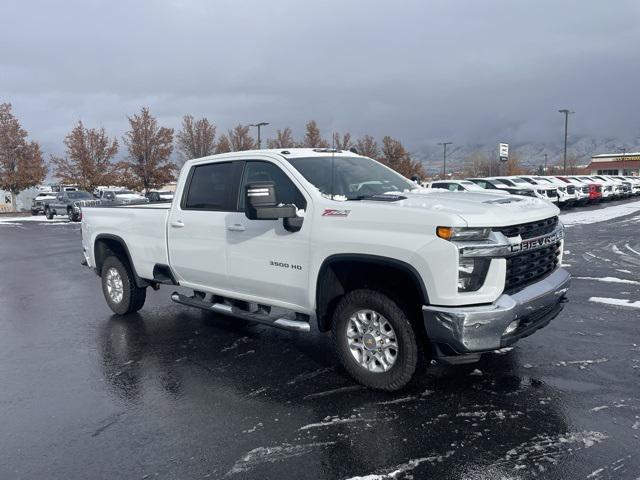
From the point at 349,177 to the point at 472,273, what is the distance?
178 cm

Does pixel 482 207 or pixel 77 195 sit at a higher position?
pixel 482 207

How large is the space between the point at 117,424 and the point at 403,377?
2.21m

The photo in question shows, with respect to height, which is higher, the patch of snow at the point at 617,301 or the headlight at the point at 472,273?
the headlight at the point at 472,273

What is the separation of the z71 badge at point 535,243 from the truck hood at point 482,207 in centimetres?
17

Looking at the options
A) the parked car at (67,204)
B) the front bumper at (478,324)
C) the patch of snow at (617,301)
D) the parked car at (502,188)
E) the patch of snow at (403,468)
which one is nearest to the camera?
the patch of snow at (403,468)

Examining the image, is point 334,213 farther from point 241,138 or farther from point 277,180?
point 241,138

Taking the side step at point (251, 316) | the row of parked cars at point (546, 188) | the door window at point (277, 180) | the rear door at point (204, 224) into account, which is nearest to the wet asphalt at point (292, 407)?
the side step at point (251, 316)

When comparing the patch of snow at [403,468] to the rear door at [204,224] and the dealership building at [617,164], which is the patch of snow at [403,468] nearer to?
the rear door at [204,224]

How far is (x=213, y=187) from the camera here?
592 centimetres

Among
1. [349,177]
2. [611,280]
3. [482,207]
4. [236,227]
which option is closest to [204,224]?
[236,227]

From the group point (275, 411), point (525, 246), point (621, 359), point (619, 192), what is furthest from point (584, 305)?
point (619, 192)

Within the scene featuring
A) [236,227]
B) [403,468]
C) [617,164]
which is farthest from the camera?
[617,164]

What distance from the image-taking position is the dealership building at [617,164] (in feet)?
302

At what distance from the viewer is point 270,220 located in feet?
16.6
